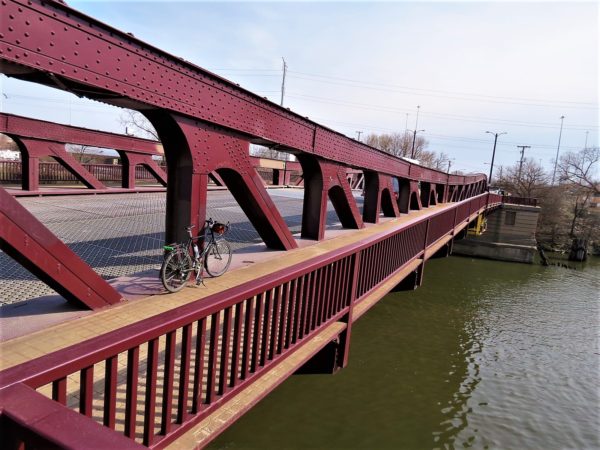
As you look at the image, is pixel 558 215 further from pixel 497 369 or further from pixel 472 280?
pixel 497 369

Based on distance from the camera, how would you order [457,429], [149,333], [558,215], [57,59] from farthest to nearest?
[558,215] → [457,429] → [57,59] → [149,333]

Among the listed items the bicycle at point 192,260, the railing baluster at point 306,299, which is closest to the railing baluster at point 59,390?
the railing baluster at point 306,299

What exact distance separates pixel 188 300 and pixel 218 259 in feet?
4.25

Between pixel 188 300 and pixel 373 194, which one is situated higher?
pixel 373 194

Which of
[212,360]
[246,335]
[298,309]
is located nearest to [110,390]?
[212,360]

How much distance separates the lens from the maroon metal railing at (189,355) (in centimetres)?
182

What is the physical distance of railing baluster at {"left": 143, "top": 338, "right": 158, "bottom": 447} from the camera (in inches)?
86.8

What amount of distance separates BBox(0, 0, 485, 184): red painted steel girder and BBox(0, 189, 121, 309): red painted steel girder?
1.17m

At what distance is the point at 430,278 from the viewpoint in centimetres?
1697

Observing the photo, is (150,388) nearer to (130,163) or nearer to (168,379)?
(168,379)

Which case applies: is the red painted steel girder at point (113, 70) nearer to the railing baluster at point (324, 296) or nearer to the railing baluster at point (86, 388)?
the railing baluster at point (324, 296)

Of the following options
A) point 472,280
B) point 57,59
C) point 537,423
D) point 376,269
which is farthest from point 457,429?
point 472,280

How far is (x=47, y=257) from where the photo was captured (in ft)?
12.8

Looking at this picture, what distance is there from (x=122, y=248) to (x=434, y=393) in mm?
5909
